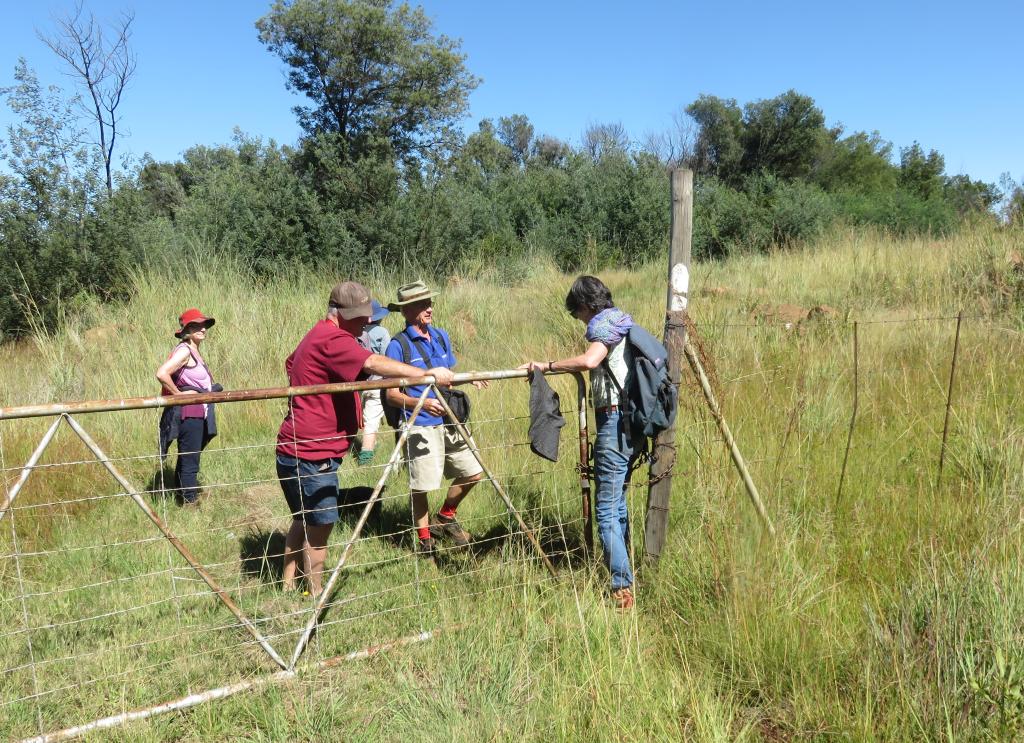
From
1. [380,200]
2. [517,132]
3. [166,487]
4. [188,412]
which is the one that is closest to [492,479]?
[188,412]

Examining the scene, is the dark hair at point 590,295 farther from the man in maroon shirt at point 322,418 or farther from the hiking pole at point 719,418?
the man in maroon shirt at point 322,418

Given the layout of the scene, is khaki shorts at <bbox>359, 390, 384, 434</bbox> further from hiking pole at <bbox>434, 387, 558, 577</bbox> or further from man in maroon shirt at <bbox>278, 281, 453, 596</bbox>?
hiking pole at <bbox>434, 387, 558, 577</bbox>

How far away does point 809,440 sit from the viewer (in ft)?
16.1

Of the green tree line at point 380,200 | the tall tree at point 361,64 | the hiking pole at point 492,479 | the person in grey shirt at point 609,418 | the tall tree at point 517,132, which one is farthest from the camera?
the tall tree at point 517,132

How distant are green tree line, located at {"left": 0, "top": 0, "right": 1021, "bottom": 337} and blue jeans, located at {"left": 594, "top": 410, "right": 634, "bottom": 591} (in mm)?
9525

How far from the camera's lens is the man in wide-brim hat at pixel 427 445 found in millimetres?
4625

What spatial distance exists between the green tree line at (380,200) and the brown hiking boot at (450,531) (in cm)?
839

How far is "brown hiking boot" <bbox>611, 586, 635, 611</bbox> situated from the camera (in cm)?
359

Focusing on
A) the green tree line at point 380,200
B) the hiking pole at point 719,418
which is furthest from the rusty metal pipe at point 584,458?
the green tree line at point 380,200

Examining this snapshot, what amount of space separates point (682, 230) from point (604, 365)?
0.84 m

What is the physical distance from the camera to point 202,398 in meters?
2.93

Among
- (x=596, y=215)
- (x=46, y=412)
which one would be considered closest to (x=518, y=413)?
(x=46, y=412)

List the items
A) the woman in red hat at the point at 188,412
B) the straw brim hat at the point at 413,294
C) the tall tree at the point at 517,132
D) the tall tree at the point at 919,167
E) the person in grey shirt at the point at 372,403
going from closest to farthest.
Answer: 1. the straw brim hat at the point at 413,294
2. the woman in red hat at the point at 188,412
3. the person in grey shirt at the point at 372,403
4. the tall tree at the point at 919,167
5. the tall tree at the point at 517,132

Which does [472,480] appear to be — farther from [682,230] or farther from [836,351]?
[836,351]
